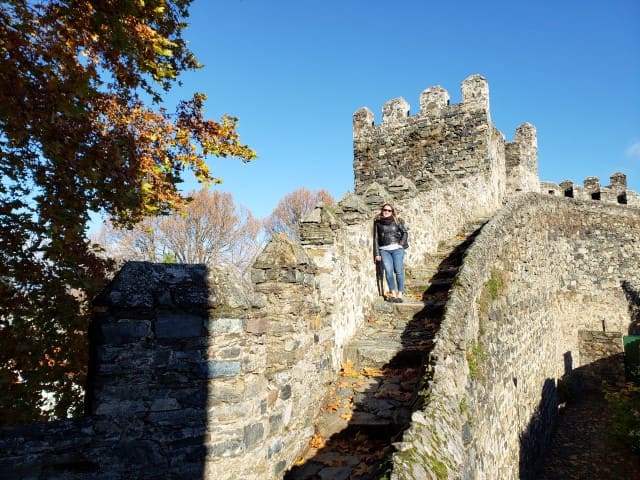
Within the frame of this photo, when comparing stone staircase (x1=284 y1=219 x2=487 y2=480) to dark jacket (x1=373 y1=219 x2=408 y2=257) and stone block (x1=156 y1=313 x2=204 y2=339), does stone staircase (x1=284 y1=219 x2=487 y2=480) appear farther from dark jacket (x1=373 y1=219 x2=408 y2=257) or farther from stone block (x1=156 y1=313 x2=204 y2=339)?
stone block (x1=156 y1=313 x2=204 y2=339)

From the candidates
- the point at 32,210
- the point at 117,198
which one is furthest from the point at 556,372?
the point at 32,210

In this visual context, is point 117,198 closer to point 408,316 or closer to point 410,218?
point 408,316

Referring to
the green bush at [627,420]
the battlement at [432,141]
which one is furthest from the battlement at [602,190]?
the green bush at [627,420]

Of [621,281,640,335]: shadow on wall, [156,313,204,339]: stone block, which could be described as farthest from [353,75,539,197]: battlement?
[156,313,204,339]: stone block

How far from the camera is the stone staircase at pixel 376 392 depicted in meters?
3.76

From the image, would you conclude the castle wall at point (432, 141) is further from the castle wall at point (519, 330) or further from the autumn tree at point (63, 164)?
the autumn tree at point (63, 164)

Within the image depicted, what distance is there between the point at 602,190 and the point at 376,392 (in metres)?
23.1

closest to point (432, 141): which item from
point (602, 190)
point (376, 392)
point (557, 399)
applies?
point (557, 399)

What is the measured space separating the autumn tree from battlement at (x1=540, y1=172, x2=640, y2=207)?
21208 mm

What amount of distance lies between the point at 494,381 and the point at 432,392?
3.46m

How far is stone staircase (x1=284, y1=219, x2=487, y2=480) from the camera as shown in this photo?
3.76 m

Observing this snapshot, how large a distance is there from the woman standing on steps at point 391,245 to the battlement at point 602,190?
59.4 feet

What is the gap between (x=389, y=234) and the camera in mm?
6656

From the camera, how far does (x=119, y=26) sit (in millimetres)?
4902
